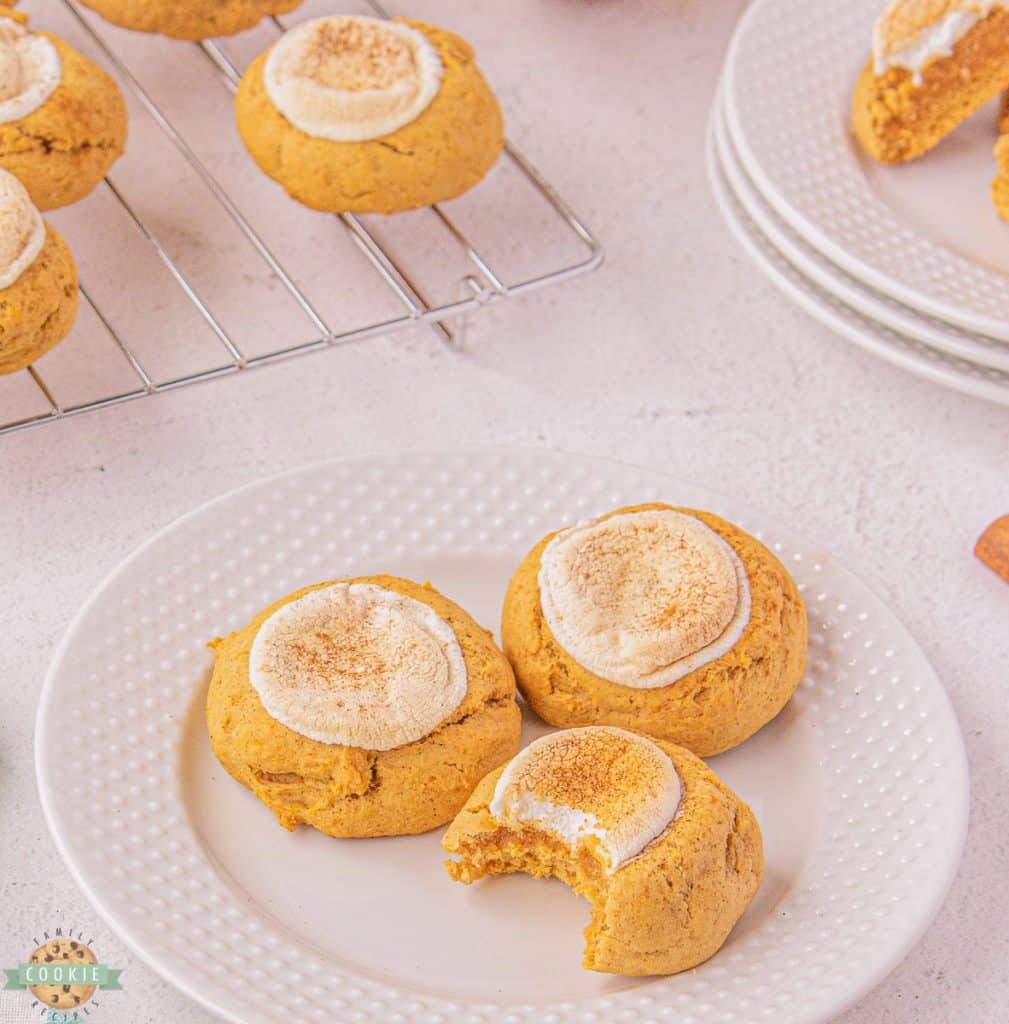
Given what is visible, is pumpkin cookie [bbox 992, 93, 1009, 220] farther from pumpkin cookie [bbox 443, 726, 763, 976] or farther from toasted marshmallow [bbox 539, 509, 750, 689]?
pumpkin cookie [bbox 443, 726, 763, 976]

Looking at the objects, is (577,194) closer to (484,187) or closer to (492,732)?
(484,187)

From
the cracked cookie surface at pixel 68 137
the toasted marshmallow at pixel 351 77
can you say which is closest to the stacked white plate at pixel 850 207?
the toasted marshmallow at pixel 351 77

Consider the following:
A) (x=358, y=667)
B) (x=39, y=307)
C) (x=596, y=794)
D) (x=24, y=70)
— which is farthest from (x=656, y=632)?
(x=24, y=70)

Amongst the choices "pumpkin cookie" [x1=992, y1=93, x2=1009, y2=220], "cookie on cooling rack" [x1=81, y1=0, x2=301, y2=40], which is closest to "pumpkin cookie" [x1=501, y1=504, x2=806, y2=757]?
"pumpkin cookie" [x1=992, y1=93, x2=1009, y2=220]

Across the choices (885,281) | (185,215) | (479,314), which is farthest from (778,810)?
(185,215)

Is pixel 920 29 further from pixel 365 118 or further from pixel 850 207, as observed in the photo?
pixel 365 118

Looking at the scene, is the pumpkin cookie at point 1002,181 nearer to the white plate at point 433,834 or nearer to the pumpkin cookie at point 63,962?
the white plate at point 433,834
